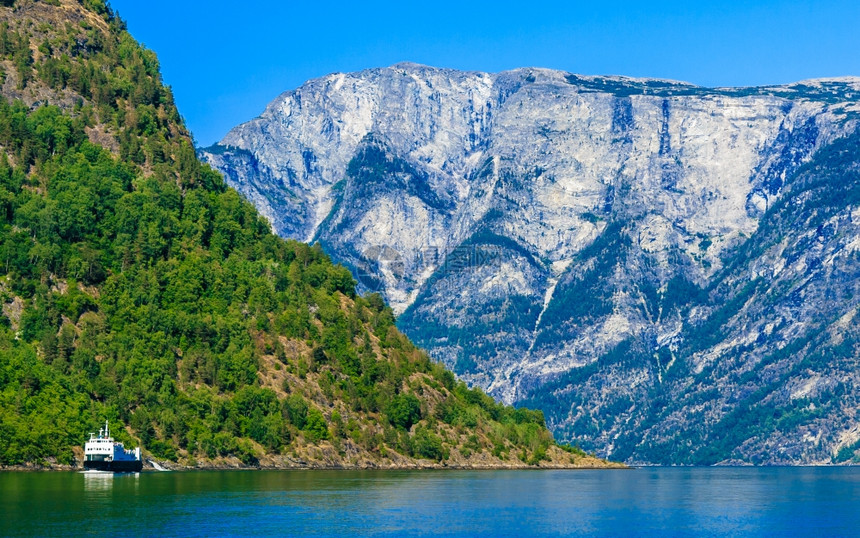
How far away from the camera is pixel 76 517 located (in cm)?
18238

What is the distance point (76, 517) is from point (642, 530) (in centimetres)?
7727

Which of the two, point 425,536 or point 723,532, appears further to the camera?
point 723,532

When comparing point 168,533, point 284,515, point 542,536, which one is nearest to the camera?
point 168,533

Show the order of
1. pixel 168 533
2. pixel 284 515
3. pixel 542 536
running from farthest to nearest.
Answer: pixel 284 515 < pixel 542 536 < pixel 168 533

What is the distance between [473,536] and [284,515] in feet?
108

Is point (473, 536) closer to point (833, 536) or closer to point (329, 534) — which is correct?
point (329, 534)

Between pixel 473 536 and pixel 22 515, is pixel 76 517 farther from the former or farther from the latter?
pixel 473 536

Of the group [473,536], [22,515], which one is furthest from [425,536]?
[22,515]

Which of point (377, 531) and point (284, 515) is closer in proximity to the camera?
point (377, 531)

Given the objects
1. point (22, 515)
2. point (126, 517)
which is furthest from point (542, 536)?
point (22, 515)

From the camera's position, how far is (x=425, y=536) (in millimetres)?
178375

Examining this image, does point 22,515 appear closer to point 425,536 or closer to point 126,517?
point 126,517

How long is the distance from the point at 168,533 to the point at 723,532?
76.3m

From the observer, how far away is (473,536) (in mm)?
180250
